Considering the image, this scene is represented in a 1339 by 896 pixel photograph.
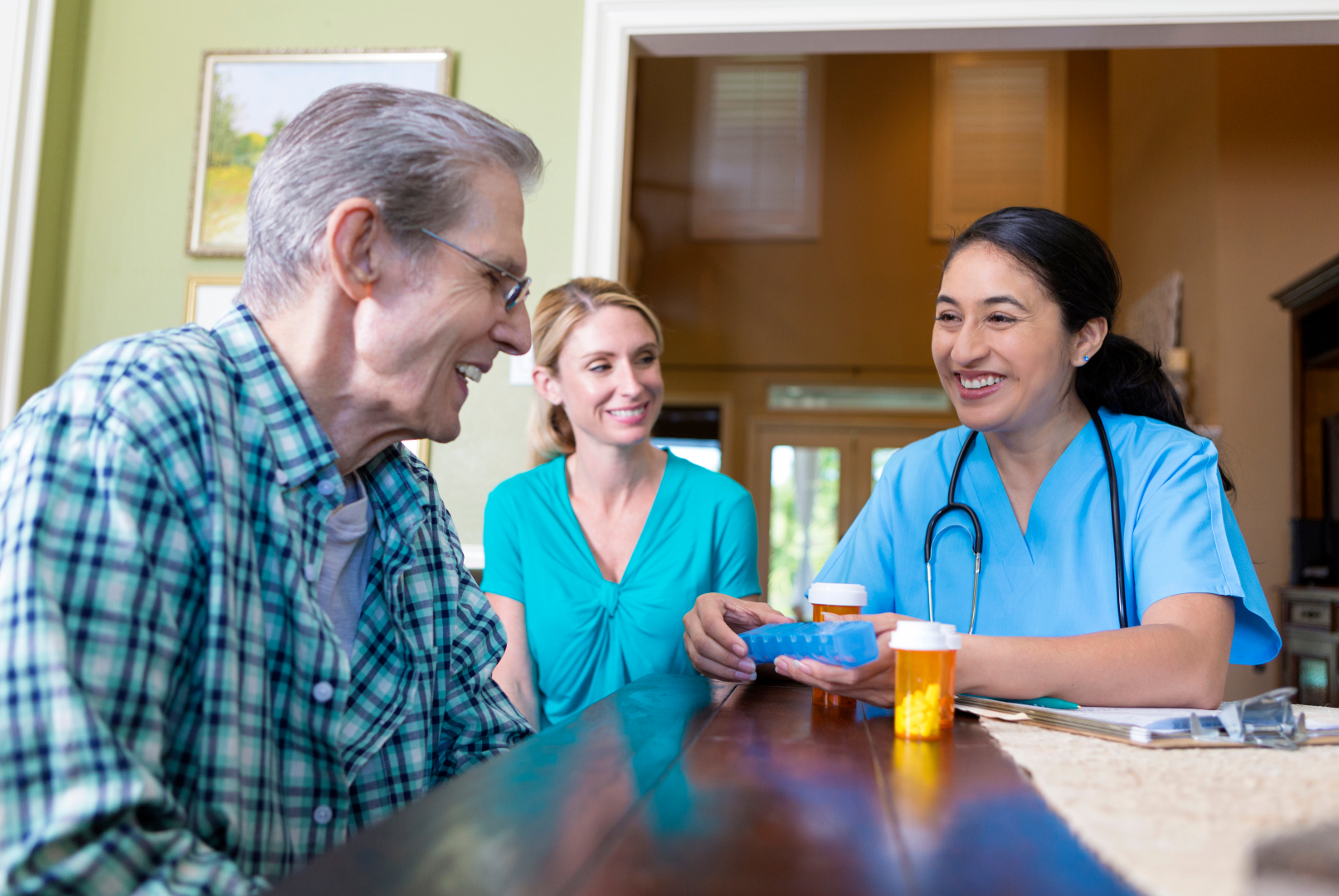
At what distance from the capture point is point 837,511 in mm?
8320

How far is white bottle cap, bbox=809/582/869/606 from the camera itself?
41.4 inches

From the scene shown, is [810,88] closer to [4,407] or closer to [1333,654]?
[1333,654]

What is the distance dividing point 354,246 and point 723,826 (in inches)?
25.0

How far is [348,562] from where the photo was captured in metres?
1.06

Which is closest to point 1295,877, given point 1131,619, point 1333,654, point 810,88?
point 1131,619

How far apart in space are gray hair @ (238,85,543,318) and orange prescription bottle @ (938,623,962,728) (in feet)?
2.06

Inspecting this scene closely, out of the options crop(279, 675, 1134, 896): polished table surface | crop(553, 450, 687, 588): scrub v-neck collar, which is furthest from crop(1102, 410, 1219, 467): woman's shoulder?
crop(553, 450, 687, 588): scrub v-neck collar

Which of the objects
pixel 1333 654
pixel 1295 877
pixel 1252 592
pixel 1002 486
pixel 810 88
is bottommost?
pixel 1333 654

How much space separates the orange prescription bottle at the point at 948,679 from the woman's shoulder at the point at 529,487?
120cm

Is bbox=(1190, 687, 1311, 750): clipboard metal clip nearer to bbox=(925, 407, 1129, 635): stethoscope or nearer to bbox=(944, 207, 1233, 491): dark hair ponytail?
bbox=(925, 407, 1129, 635): stethoscope

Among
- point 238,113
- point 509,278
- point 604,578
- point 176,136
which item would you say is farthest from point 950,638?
point 176,136

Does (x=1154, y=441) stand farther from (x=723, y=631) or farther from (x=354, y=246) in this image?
(x=354, y=246)

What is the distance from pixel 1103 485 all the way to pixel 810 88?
7.55m

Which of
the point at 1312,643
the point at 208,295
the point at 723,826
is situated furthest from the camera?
the point at 1312,643
